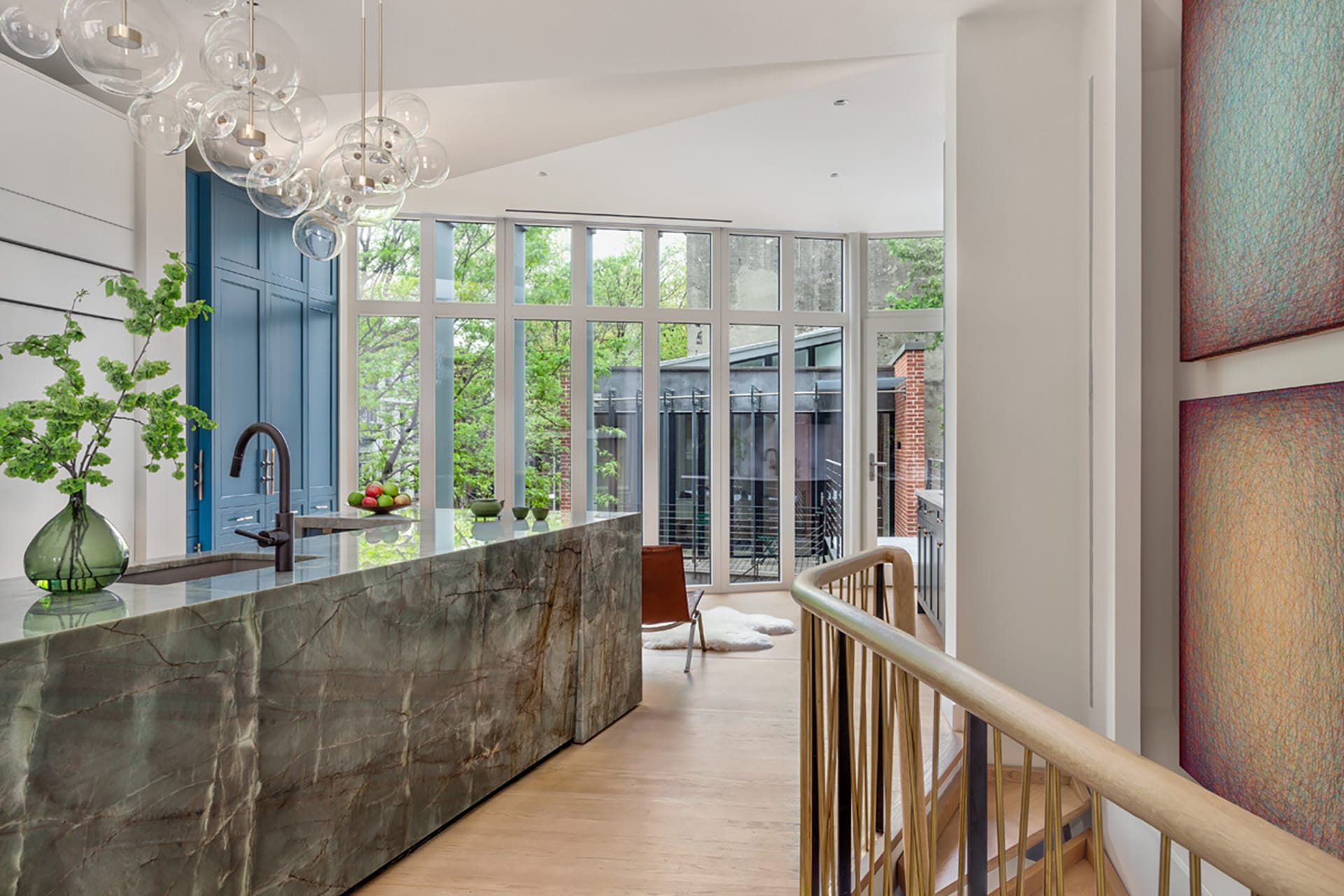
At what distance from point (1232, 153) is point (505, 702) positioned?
2752 mm

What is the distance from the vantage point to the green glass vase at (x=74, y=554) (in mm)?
1786

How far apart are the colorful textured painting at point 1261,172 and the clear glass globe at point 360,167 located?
2285mm

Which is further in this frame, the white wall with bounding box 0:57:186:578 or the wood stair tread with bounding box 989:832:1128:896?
the white wall with bounding box 0:57:186:578

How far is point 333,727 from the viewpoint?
214 centimetres

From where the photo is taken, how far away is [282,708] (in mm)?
1982

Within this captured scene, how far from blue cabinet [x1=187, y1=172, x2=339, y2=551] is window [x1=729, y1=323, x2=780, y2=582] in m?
3.09

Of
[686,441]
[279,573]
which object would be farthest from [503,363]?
[279,573]

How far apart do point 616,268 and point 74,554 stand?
5136 mm

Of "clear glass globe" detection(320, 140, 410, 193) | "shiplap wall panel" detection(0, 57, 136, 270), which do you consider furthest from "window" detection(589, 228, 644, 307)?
"clear glass globe" detection(320, 140, 410, 193)

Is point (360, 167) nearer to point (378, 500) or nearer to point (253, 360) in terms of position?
point (378, 500)

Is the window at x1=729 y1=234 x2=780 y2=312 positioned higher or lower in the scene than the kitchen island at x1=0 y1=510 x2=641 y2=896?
higher

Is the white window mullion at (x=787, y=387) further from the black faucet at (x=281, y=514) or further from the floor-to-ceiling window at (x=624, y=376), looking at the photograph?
the black faucet at (x=281, y=514)

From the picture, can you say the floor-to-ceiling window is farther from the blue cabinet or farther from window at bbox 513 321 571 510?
the blue cabinet

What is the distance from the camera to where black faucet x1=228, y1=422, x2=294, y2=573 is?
2.16 metres
